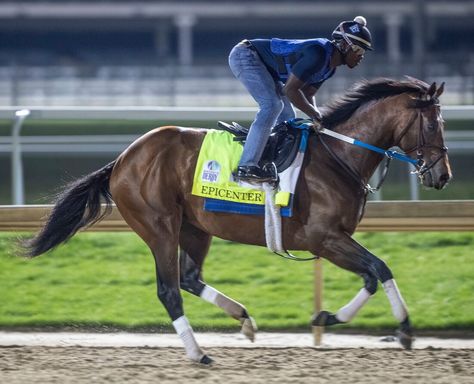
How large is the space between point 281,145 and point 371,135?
0.57 metres

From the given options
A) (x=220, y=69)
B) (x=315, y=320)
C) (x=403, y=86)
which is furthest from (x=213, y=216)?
(x=220, y=69)

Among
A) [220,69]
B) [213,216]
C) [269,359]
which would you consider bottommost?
[269,359]

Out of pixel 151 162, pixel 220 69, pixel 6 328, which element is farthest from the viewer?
pixel 220 69

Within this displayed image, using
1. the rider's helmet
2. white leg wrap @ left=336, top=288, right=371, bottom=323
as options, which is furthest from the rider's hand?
white leg wrap @ left=336, top=288, right=371, bottom=323

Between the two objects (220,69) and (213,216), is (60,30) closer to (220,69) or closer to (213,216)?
(220,69)

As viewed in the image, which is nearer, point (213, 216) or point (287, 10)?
point (213, 216)

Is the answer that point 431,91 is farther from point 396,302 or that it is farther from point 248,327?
point 248,327

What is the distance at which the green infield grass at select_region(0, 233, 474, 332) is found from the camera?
7809 millimetres

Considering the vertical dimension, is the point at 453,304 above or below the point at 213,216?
below

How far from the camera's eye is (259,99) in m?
6.46

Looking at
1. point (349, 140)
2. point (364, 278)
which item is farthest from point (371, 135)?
point (364, 278)

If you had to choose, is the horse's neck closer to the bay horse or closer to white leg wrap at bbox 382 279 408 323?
the bay horse

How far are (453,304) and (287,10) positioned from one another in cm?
2434

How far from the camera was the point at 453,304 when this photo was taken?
313 inches
